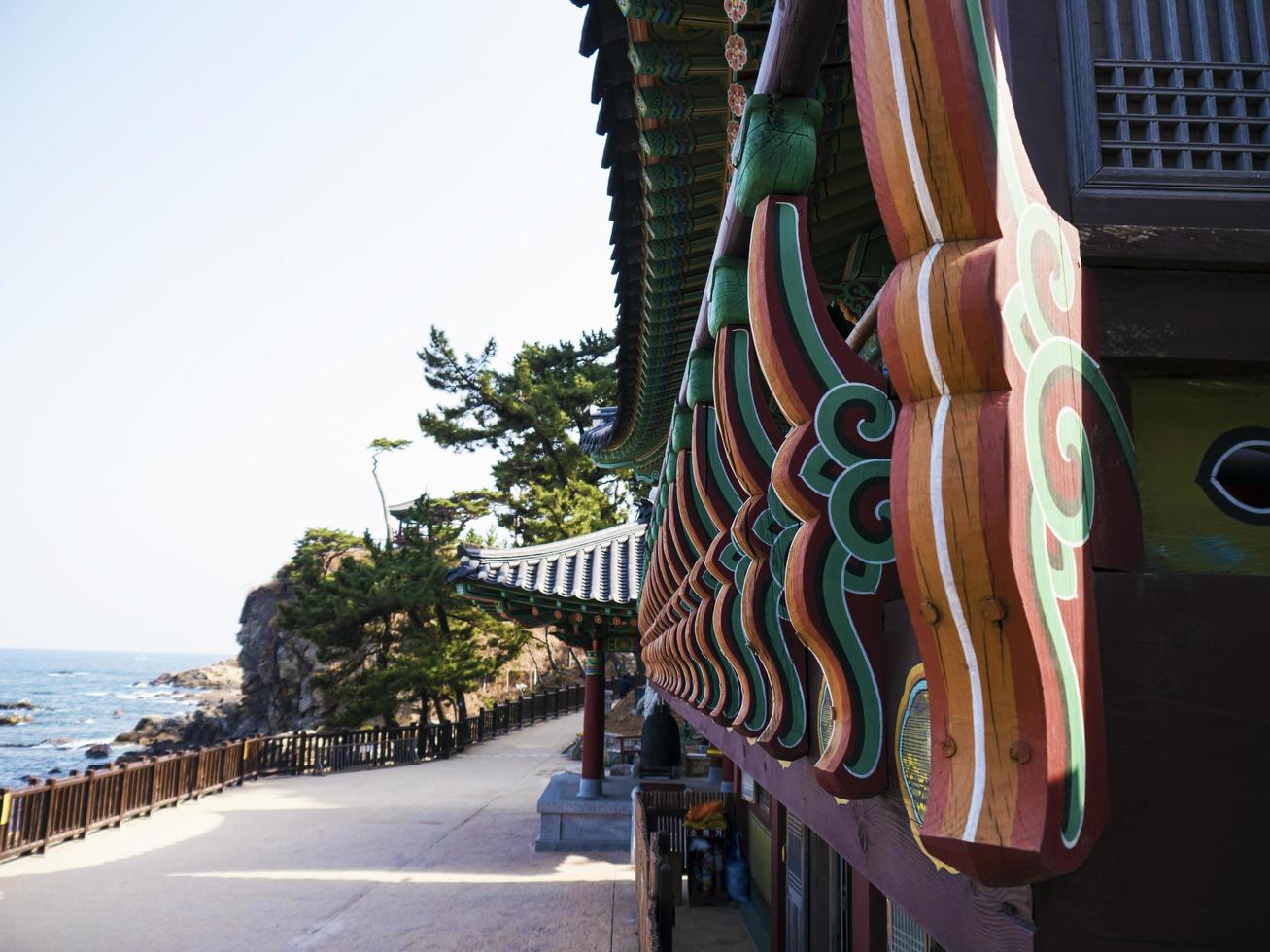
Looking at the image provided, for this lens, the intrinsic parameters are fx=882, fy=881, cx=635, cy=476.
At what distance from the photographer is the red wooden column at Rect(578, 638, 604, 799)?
41.8 feet

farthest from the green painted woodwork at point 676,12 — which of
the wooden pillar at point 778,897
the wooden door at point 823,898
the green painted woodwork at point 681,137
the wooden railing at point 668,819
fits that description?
the wooden railing at point 668,819

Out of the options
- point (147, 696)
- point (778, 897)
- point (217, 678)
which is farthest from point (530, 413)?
point (147, 696)

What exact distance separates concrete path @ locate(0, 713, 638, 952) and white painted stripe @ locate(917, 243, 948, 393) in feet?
26.2

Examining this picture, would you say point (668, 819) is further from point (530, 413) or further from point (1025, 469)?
point (530, 413)

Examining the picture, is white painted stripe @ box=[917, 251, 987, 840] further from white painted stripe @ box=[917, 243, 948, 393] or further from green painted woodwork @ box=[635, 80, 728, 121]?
green painted woodwork @ box=[635, 80, 728, 121]

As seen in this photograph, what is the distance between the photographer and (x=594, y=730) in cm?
1325

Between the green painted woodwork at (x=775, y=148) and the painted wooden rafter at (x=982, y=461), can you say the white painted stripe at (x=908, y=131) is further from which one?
the green painted woodwork at (x=775, y=148)

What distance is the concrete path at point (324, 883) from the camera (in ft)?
27.3

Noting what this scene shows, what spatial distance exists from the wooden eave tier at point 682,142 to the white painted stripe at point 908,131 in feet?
5.55

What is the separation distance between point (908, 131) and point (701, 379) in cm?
219

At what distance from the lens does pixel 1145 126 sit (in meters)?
1.54

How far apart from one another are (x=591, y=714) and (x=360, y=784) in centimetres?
707

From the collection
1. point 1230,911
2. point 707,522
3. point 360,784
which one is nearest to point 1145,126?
point 1230,911

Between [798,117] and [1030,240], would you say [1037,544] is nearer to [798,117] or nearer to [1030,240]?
[1030,240]
